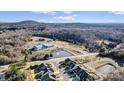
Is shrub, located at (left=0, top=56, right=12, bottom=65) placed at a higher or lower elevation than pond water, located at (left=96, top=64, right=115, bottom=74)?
higher

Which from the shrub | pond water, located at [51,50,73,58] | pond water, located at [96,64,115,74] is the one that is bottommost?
pond water, located at [96,64,115,74]

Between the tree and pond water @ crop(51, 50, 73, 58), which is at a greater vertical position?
pond water @ crop(51, 50, 73, 58)

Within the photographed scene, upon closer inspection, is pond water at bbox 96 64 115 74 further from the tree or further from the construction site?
the tree

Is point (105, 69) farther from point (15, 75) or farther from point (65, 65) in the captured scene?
point (15, 75)

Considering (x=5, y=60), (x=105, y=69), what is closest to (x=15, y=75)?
(x=5, y=60)

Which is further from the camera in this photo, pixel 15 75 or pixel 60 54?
pixel 60 54

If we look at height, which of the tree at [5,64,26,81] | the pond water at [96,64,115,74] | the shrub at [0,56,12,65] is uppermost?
the shrub at [0,56,12,65]

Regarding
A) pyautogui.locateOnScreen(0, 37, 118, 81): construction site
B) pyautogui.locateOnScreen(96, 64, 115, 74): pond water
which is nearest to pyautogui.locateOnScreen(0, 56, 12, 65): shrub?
pyautogui.locateOnScreen(0, 37, 118, 81): construction site

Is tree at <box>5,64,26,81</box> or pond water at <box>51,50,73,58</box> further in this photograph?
pond water at <box>51,50,73,58</box>

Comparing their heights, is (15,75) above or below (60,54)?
below

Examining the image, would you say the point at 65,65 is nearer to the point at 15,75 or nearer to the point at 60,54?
the point at 60,54

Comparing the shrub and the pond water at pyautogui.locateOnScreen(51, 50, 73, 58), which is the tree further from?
the pond water at pyautogui.locateOnScreen(51, 50, 73, 58)
